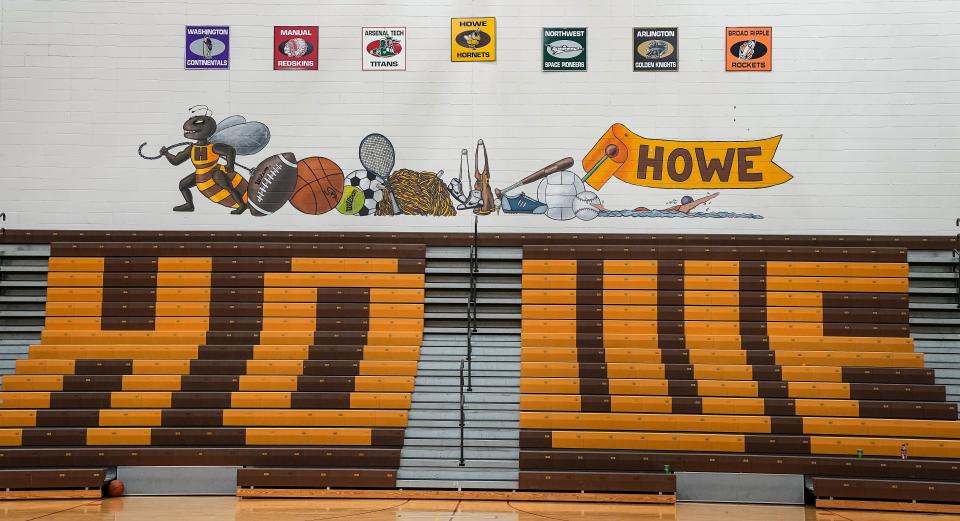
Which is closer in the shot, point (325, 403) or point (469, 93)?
point (325, 403)

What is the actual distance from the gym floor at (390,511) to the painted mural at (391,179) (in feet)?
18.0

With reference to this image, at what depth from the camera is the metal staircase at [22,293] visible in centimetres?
1495

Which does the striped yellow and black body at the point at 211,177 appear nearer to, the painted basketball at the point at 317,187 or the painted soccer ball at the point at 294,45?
the painted basketball at the point at 317,187

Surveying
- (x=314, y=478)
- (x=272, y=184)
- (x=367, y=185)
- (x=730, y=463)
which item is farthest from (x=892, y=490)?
(x=272, y=184)

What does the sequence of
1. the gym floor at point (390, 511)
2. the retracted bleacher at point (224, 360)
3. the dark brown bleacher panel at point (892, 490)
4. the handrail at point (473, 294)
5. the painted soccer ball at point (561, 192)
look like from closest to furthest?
1. the gym floor at point (390, 511)
2. the dark brown bleacher panel at point (892, 490)
3. the retracted bleacher at point (224, 360)
4. the handrail at point (473, 294)
5. the painted soccer ball at point (561, 192)

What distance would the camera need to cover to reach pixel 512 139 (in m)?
15.7

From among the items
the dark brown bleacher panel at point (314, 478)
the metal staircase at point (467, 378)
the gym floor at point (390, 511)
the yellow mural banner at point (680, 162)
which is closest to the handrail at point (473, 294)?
the metal staircase at point (467, 378)

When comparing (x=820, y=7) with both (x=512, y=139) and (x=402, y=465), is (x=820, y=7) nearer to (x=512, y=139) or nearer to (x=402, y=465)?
(x=512, y=139)

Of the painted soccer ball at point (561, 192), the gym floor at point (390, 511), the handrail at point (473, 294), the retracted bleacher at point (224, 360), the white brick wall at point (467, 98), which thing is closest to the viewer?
the gym floor at point (390, 511)

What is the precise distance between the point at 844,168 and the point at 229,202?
10037 mm

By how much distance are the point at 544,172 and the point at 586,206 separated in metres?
0.89

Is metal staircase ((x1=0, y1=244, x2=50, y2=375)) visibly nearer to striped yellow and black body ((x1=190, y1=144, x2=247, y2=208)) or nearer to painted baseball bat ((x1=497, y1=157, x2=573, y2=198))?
striped yellow and black body ((x1=190, y1=144, x2=247, y2=208))

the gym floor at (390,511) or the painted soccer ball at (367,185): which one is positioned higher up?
the painted soccer ball at (367,185)

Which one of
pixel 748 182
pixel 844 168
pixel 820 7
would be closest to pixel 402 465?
pixel 748 182
